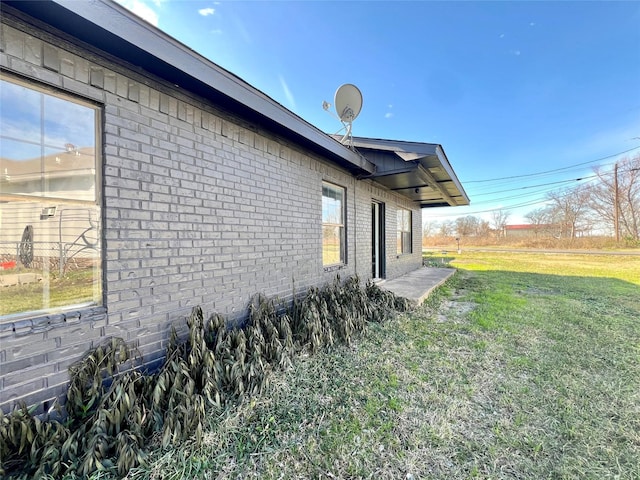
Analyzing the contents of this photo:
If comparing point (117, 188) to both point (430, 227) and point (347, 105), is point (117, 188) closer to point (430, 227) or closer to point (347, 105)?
point (347, 105)

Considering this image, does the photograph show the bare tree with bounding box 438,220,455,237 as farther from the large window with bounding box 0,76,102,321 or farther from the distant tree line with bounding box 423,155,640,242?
the large window with bounding box 0,76,102,321

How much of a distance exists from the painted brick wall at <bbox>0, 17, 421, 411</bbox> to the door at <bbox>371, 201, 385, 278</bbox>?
385 centimetres

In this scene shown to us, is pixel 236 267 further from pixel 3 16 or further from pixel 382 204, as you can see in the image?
pixel 382 204

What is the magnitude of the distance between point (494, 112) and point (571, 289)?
46.4ft

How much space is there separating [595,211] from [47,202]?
37.9 meters

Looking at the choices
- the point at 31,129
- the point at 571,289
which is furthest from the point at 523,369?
the point at 571,289

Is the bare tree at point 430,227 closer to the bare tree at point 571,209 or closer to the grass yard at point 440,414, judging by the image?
the bare tree at point 571,209

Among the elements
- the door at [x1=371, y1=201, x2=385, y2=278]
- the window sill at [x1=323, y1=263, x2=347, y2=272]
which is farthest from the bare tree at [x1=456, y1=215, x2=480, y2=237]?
the window sill at [x1=323, y1=263, x2=347, y2=272]

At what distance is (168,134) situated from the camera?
2.55 metres

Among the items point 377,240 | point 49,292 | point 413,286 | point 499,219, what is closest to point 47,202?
point 49,292

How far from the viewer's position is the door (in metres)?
7.42

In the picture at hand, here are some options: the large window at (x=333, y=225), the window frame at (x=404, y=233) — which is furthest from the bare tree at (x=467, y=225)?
the large window at (x=333, y=225)

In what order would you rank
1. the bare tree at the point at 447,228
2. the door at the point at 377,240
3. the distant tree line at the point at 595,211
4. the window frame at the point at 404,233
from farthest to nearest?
1. the bare tree at the point at 447,228
2. the distant tree line at the point at 595,211
3. the window frame at the point at 404,233
4. the door at the point at 377,240

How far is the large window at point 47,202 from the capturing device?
1.78m
